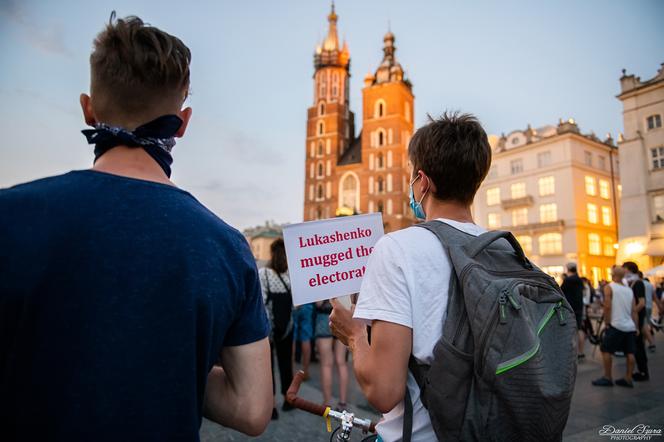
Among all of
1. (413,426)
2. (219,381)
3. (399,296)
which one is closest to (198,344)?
(219,381)

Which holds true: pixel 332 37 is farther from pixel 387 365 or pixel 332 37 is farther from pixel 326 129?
pixel 387 365

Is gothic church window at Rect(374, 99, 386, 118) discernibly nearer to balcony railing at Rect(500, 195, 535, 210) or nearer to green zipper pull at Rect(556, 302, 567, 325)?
balcony railing at Rect(500, 195, 535, 210)

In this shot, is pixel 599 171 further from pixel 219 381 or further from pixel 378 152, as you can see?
pixel 219 381

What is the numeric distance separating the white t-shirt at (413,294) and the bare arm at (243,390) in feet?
1.28

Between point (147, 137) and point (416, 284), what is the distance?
40.6 inches

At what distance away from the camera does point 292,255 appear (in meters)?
2.30

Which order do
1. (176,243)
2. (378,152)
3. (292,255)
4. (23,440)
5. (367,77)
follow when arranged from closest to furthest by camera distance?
(23,440) → (176,243) → (292,255) → (378,152) → (367,77)

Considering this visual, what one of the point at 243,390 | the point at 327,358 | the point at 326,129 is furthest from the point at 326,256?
the point at 326,129

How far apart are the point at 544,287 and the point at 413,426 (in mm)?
716

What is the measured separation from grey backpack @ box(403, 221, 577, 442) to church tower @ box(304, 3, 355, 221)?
55401 millimetres

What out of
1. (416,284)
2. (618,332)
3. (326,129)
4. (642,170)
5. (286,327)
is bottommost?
(618,332)

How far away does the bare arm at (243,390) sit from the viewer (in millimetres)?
1247

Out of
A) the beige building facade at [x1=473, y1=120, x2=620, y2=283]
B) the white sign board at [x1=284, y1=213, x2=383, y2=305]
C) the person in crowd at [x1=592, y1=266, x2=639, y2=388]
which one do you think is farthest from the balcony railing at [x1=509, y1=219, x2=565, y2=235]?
the white sign board at [x1=284, y1=213, x2=383, y2=305]

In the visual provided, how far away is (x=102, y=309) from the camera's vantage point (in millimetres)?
987
